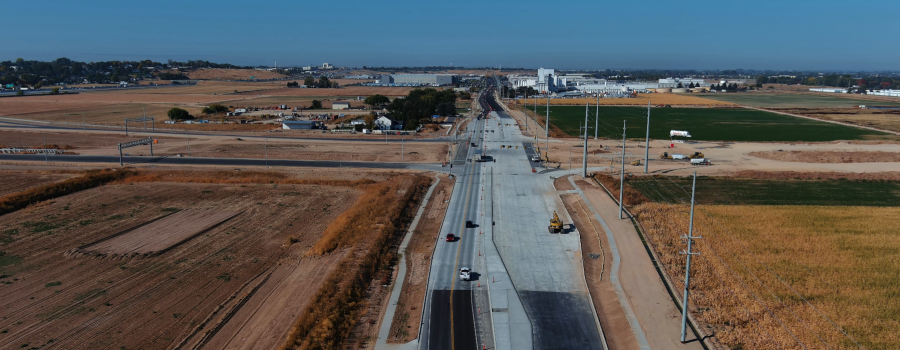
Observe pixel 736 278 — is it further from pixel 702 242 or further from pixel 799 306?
pixel 702 242

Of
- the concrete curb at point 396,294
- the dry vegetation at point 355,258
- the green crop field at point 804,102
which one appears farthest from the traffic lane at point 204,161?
the green crop field at point 804,102

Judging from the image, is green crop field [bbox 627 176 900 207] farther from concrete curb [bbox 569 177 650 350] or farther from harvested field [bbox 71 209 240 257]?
harvested field [bbox 71 209 240 257]

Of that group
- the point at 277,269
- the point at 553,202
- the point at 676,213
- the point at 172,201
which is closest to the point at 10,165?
the point at 172,201

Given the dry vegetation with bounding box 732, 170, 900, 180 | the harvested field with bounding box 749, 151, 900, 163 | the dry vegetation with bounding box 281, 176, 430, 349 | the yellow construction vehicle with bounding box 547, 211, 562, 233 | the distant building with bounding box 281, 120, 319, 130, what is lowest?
the dry vegetation with bounding box 281, 176, 430, 349

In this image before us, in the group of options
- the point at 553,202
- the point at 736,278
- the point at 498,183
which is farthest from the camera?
the point at 498,183

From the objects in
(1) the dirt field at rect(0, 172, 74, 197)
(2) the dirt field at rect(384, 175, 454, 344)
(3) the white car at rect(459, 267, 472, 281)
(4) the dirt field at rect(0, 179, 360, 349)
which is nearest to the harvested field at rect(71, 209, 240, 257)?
(4) the dirt field at rect(0, 179, 360, 349)

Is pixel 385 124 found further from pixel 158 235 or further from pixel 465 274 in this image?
pixel 465 274

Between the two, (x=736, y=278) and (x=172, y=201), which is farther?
(x=172, y=201)
